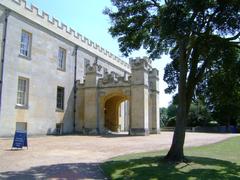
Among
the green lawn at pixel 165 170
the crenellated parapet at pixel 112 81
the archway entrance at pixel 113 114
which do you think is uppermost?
the crenellated parapet at pixel 112 81

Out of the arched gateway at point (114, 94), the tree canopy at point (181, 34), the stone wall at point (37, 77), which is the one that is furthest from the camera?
the arched gateway at point (114, 94)

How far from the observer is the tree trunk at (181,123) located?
36.9 ft

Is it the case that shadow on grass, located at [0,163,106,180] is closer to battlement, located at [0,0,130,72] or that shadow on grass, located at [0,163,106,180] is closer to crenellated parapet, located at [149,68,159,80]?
battlement, located at [0,0,130,72]

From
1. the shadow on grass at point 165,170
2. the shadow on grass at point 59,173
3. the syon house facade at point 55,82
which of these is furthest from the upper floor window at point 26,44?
the shadow on grass at point 165,170

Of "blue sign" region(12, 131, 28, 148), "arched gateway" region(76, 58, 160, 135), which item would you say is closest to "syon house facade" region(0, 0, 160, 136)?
"arched gateway" region(76, 58, 160, 135)

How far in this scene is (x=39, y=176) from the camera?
825 cm

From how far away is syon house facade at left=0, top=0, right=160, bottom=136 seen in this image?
22.4 m

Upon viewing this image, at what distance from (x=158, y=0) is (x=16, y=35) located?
14.4 meters

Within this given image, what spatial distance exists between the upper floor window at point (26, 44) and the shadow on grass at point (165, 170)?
53.5 feet

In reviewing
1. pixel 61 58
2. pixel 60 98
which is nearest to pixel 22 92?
pixel 60 98

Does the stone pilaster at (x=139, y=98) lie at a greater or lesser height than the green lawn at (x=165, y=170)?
greater

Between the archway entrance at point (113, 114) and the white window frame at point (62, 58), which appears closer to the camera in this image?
the white window frame at point (62, 58)

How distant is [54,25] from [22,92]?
302 inches

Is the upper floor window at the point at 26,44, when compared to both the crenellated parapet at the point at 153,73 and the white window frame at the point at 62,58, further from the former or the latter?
the crenellated parapet at the point at 153,73
